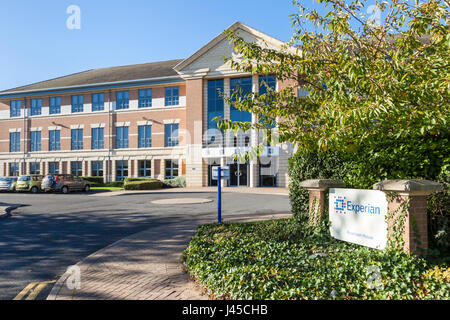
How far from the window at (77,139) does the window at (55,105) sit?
315 centimetres

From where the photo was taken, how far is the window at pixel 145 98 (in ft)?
111

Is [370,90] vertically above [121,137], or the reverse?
[121,137]

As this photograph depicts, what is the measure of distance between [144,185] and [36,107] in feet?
63.8

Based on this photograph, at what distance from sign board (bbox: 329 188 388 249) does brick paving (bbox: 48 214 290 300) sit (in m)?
2.96

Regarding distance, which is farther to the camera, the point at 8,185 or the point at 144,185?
the point at 144,185

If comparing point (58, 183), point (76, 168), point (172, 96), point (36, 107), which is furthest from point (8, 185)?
point (172, 96)

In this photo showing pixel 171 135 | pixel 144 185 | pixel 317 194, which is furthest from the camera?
pixel 171 135

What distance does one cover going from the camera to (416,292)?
13.0 feet

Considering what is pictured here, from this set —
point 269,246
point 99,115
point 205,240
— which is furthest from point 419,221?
point 99,115

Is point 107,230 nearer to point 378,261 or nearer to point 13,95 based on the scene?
point 378,261

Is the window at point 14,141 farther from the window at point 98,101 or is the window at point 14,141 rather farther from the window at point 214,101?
the window at point 214,101

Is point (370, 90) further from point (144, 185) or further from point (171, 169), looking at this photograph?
point (171, 169)

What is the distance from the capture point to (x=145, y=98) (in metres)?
34.0
